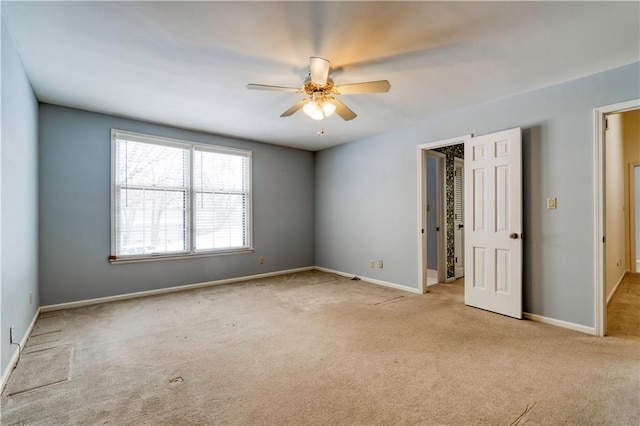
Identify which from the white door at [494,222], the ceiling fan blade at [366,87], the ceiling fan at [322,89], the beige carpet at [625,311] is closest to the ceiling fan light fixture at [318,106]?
the ceiling fan at [322,89]

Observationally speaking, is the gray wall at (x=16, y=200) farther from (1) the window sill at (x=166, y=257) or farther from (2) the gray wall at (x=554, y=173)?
(2) the gray wall at (x=554, y=173)

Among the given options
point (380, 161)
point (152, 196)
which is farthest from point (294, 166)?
point (152, 196)

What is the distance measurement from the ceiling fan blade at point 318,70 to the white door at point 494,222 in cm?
228

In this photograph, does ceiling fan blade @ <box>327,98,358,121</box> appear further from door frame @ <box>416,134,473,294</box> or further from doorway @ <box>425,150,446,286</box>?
doorway @ <box>425,150,446,286</box>

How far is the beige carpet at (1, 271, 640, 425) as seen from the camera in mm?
1734

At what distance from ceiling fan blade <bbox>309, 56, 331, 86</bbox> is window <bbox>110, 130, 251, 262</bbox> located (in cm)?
309

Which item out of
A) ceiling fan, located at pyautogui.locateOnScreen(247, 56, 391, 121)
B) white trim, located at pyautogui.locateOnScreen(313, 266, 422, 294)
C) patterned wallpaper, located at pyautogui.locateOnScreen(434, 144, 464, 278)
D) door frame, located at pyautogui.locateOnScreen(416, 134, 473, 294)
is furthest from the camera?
patterned wallpaper, located at pyautogui.locateOnScreen(434, 144, 464, 278)

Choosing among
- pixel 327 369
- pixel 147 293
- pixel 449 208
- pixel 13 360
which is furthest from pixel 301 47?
pixel 449 208

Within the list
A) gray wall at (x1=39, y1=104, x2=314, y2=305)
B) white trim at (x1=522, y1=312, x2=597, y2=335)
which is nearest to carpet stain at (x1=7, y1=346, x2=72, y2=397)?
gray wall at (x1=39, y1=104, x2=314, y2=305)

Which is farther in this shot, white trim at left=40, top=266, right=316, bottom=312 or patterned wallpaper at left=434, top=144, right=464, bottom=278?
patterned wallpaper at left=434, top=144, right=464, bottom=278

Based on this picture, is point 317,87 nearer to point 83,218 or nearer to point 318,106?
point 318,106

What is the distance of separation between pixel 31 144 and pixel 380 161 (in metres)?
4.49

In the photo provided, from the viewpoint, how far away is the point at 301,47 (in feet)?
7.73

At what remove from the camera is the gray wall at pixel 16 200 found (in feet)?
6.97
